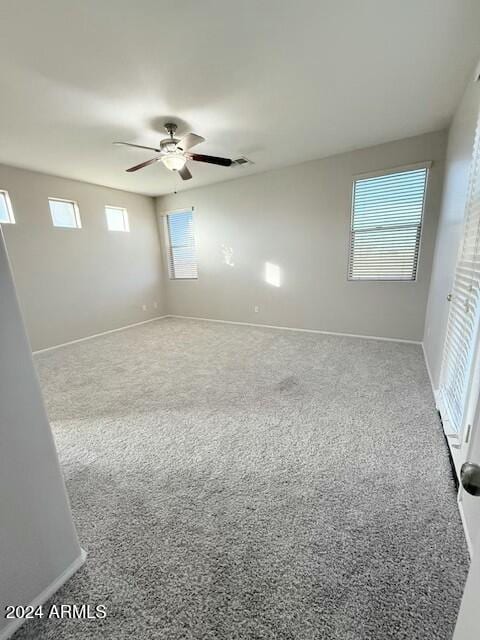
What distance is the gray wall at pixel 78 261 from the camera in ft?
12.4

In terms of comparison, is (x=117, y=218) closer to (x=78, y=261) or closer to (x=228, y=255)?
(x=78, y=261)

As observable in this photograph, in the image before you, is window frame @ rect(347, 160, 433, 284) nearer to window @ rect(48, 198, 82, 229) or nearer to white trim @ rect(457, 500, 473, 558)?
white trim @ rect(457, 500, 473, 558)

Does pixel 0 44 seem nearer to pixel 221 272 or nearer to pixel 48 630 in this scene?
pixel 48 630

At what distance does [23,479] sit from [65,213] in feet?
15.1

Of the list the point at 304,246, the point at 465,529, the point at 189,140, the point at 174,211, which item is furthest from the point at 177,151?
the point at 465,529

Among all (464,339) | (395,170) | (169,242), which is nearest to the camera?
(464,339)

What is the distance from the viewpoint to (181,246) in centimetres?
557

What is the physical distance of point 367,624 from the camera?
880mm

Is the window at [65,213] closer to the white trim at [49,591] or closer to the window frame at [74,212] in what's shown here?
the window frame at [74,212]

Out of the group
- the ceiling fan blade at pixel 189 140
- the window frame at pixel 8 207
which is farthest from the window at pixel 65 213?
the ceiling fan blade at pixel 189 140

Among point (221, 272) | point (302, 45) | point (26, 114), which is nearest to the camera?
point (302, 45)

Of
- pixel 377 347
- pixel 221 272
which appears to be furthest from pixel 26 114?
pixel 377 347

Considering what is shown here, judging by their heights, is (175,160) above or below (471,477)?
above

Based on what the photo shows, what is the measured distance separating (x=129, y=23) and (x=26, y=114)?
1.54 meters
